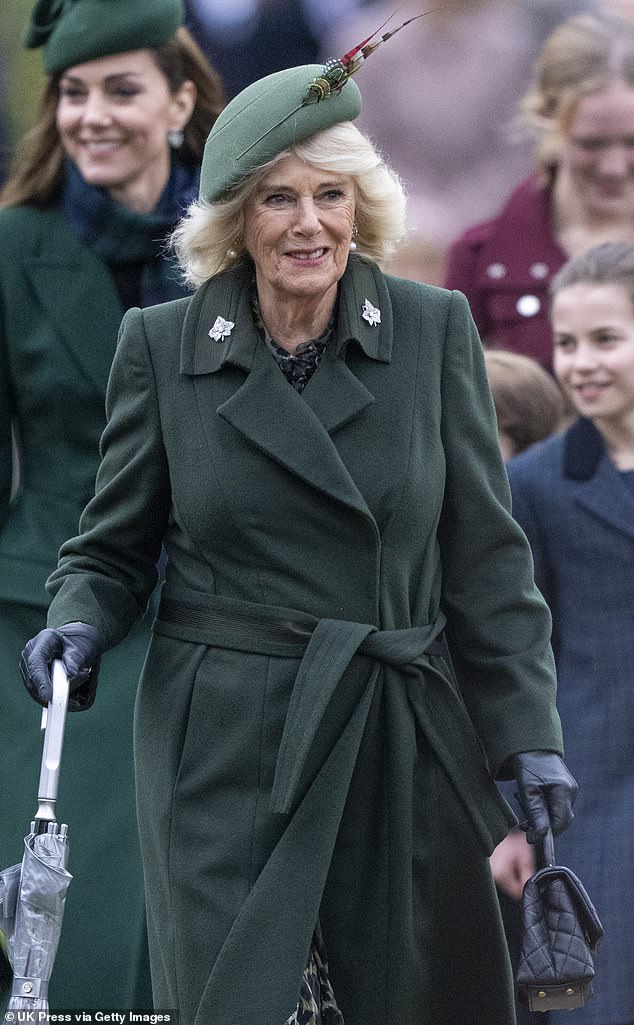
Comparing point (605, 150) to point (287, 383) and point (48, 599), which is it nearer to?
point (48, 599)

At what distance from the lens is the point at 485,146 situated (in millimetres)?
5828

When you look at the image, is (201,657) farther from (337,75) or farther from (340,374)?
(337,75)

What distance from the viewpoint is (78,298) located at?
17.8 feet

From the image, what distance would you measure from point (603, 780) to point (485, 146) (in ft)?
5.83

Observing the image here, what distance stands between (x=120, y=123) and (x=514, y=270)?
1125mm

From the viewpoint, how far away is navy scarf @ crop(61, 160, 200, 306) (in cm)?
545

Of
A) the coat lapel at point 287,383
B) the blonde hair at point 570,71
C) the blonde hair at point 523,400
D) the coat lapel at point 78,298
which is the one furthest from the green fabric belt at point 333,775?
the blonde hair at point 570,71

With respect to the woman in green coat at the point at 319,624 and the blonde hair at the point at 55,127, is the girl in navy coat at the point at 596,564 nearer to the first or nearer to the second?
the blonde hair at the point at 55,127

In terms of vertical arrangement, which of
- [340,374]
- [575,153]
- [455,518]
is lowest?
[455,518]

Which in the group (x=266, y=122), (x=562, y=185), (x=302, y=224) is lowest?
(x=302, y=224)

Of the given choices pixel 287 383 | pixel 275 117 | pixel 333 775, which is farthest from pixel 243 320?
pixel 333 775

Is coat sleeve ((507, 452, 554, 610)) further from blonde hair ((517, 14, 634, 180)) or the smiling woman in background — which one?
blonde hair ((517, 14, 634, 180))

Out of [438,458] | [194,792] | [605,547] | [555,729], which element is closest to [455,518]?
[438,458]

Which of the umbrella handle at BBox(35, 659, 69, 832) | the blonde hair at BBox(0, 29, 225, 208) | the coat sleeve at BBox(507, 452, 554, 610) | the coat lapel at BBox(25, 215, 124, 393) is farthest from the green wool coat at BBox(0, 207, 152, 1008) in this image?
the umbrella handle at BBox(35, 659, 69, 832)
